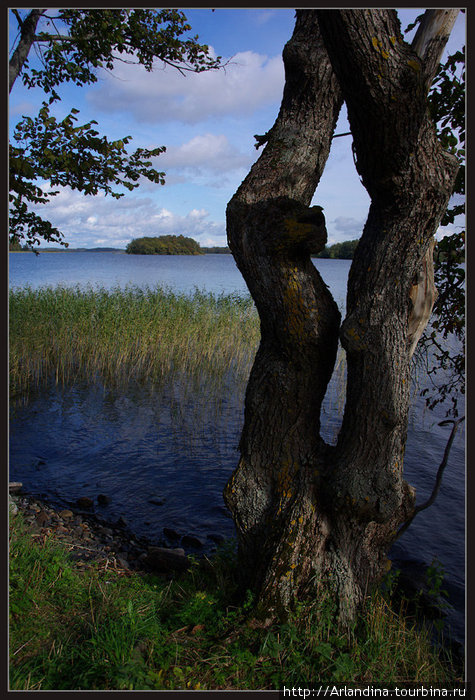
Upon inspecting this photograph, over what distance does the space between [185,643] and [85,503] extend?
12.9 ft

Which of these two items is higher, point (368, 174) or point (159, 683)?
point (368, 174)

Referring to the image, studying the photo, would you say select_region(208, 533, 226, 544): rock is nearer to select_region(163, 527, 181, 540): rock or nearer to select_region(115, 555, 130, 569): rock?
select_region(163, 527, 181, 540): rock

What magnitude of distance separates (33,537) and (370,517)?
337cm

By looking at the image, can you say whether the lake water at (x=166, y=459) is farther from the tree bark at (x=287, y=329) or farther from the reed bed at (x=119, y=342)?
the tree bark at (x=287, y=329)

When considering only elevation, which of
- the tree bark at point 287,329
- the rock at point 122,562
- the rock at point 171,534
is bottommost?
the rock at point 171,534

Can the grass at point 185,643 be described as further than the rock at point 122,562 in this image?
No

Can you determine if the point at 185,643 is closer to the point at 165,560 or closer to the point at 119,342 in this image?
the point at 165,560

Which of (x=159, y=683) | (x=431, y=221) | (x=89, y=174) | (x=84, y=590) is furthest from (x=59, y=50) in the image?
(x=159, y=683)

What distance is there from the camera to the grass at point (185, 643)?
119 inches

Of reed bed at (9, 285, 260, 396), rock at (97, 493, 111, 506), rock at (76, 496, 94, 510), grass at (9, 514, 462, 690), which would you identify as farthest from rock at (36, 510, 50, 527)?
reed bed at (9, 285, 260, 396)

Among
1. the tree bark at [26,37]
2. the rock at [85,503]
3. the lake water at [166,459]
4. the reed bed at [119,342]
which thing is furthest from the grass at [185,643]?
the reed bed at [119,342]

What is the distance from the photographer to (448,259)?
526 centimetres

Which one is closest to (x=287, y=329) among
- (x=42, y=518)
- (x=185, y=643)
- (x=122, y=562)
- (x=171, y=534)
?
(x=185, y=643)

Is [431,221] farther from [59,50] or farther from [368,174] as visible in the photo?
[59,50]
